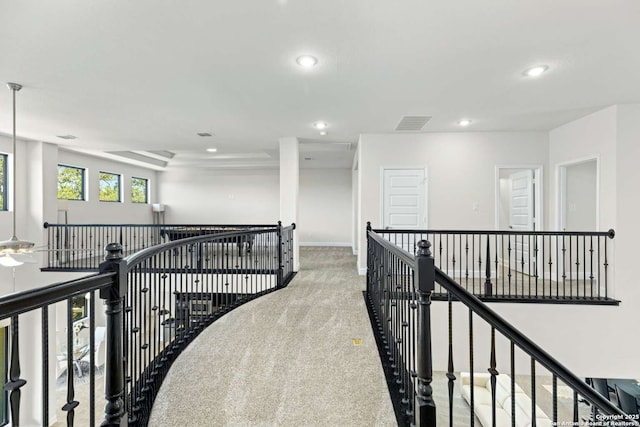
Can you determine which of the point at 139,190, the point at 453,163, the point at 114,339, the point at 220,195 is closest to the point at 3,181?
the point at 139,190

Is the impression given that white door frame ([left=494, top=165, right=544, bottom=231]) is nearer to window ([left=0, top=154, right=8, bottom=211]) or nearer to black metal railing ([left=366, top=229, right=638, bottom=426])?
black metal railing ([left=366, top=229, right=638, bottom=426])

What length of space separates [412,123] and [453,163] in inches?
51.0

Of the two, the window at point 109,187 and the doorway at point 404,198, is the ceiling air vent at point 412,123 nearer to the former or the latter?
the doorway at point 404,198

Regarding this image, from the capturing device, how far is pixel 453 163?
5.95 m

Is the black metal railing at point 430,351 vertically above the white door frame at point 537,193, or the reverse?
the white door frame at point 537,193

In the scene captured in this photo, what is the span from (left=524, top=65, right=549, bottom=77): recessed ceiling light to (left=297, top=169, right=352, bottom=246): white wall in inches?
294

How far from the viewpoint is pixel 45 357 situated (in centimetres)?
111

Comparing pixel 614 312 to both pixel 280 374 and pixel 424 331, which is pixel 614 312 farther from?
pixel 280 374

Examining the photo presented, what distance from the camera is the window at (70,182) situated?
7.55m

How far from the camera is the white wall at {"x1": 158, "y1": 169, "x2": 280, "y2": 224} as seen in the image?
430 inches

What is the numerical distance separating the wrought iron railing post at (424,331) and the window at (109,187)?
9.55 metres

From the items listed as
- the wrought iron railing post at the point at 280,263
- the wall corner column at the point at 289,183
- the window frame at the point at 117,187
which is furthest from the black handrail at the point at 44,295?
the window frame at the point at 117,187

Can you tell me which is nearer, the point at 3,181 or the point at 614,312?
the point at 614,312

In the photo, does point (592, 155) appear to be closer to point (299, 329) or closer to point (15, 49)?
point (299, 329)
